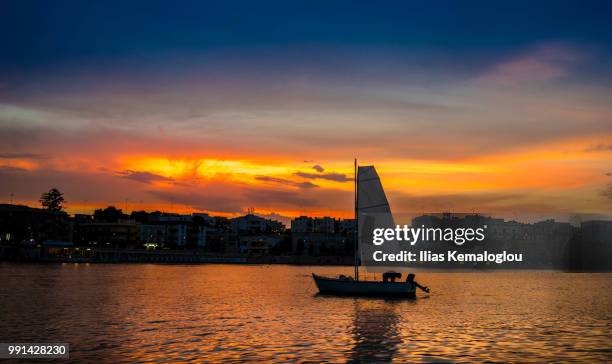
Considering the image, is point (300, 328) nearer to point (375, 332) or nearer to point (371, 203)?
point (375, 332)

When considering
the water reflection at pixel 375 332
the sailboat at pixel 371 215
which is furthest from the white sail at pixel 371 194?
the water reflection at pixel 375 332

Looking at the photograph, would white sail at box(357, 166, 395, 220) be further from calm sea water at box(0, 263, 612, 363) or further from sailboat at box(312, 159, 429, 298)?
calm sea water at box(0, 263, 612, 363)

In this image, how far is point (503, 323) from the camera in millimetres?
60031

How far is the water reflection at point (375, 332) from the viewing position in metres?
40.4

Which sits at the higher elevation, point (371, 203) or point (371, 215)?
point (371, 203)

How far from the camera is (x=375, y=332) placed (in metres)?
51.4

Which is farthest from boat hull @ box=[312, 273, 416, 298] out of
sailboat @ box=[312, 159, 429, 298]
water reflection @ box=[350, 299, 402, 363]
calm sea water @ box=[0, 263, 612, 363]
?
water reflection @ box=[350, 299, 402, 363]

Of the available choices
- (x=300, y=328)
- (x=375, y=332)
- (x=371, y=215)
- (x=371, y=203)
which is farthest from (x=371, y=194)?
(x=375, y=332)

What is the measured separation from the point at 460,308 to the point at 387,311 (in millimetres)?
11249

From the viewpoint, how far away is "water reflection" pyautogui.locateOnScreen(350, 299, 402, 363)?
4041 centimetres

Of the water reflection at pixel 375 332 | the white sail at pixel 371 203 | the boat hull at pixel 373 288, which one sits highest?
the white sail at pixel 371 203

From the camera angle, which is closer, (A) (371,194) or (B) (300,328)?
(B) (300,328)

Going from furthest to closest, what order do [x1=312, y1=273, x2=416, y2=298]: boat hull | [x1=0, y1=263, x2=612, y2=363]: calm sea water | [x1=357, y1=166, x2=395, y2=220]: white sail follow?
[x1=312, y1=273, x2=416, y2=298]: boat hull
[x1=357, y1=166, x2=395, y2=220]: white sail
[x1=0, y1=263, x2=612, y2=363]: calm sea water

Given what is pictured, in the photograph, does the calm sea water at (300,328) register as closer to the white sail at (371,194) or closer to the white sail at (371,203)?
the white sail at (371,203)
